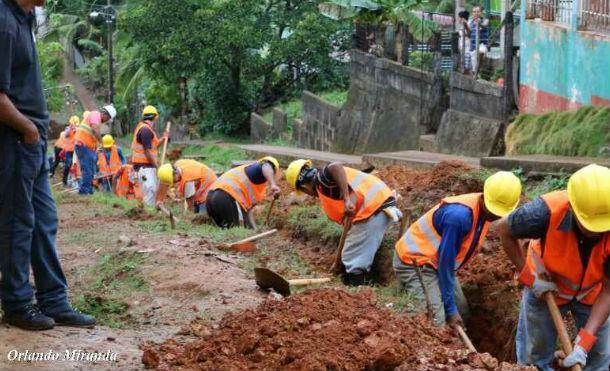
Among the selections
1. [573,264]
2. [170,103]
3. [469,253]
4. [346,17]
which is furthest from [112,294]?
[170,103]

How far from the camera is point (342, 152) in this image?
23.2 m

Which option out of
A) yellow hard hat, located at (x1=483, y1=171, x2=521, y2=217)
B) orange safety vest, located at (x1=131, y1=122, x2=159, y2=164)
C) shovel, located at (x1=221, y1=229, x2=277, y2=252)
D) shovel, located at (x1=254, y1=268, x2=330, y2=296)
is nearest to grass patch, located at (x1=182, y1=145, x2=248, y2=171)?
orange safety vest, located at (x1=131, y1=122, x2=159, y2=164)

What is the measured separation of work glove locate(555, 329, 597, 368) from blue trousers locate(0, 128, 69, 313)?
293 cm

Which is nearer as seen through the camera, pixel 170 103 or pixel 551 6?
pixel 551 6

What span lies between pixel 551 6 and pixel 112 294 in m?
10.0

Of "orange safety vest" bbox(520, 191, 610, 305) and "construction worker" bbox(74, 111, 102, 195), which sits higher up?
"orange safety vest" bbox(520, 191, 610, 305)

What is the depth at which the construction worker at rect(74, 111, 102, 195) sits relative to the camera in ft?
57.7

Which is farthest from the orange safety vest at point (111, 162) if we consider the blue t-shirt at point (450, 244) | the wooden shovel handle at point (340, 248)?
the blue t-shirt at point (450, 244)

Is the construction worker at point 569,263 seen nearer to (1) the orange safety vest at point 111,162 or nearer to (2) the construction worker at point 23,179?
(2) the construction worker at point 23,179

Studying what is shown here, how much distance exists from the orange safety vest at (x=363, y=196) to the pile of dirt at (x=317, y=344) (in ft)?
12.1

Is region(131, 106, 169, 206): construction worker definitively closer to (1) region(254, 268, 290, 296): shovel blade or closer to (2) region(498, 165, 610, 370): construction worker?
(1) region(254, 268, 290, 296): shovel blade

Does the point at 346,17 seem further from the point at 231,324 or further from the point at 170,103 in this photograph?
the point at 231,324

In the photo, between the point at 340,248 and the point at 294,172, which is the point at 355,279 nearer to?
the point at 340,248

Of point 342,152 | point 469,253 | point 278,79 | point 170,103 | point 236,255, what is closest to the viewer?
point 469,253
